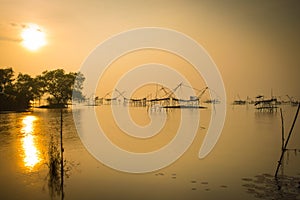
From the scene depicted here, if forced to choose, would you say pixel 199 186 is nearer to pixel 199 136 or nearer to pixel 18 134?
pixel 199 136

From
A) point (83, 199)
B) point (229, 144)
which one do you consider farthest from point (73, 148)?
point (229, 144)

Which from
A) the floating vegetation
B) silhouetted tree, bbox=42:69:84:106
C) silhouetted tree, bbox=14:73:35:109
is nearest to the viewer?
the floating vegetation

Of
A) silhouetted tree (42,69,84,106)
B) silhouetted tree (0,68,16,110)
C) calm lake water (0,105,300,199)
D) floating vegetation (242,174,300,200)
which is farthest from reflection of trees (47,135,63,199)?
silhouetted tree (42,69,84,106)

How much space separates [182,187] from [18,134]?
22.5m

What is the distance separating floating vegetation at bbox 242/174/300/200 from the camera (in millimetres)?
11898

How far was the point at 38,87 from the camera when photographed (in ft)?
314

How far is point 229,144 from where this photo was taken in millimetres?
27547

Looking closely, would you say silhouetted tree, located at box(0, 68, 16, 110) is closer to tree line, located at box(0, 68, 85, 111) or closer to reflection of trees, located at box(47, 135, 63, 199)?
tree line, located at box(0, 68, 85, 111)

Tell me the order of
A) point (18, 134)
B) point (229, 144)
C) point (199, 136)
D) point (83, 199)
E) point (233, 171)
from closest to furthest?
point (83, 199), point (233, 171), point (229, 144), point (18, 134), point (199, 136)

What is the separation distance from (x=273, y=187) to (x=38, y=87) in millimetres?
92604

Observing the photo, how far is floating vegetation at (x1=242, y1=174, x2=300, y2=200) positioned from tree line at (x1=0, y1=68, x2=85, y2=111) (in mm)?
61297

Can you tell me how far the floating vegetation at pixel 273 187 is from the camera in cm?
1190

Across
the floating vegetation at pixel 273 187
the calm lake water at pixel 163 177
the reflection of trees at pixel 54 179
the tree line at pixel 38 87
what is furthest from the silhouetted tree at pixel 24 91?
the floating vegetation at pixel 273 187

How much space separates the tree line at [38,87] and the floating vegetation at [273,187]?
61.3 metres
